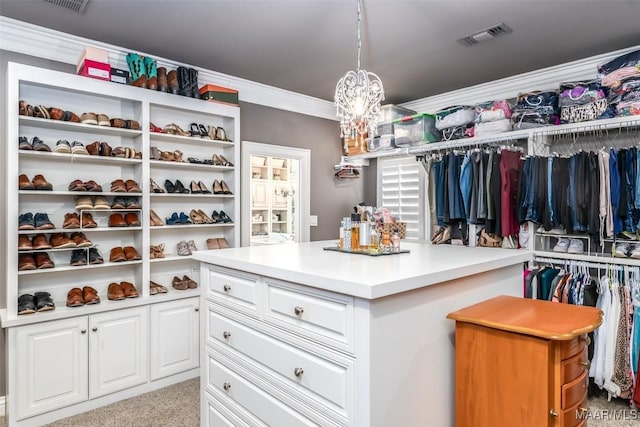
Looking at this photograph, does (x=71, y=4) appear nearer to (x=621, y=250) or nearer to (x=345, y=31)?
(x=345, y=31)

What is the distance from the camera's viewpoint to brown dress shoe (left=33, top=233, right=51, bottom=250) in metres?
2.69

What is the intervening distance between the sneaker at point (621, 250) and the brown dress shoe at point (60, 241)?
4.00 m

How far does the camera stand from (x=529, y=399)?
1.43 meters

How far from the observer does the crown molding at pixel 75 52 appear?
2740mm

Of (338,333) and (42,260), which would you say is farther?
(42,260)

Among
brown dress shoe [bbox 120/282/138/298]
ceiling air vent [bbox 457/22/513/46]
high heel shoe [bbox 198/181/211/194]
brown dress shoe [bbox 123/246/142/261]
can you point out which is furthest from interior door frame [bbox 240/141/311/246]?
ceiling air vent [bbox 457/22/513/46]

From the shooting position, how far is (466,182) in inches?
138

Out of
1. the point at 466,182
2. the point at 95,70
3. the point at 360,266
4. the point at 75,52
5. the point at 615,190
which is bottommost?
the point at 360,266

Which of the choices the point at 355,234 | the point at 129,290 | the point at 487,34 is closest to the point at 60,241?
the point at 129,290

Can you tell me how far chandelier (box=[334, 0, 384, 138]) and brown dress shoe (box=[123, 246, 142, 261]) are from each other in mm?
1980

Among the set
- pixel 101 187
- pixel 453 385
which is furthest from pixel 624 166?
pixel 101 187

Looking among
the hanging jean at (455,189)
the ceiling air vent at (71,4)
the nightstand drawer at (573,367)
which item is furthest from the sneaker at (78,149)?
the nightstand drawer at (573,367)

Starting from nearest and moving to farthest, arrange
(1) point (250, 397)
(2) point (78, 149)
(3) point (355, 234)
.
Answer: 1. (1) point (250, 397)
2. (3) point (355, 234)
3. (2) point (78, 149)

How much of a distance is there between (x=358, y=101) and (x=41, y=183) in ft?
7.45
